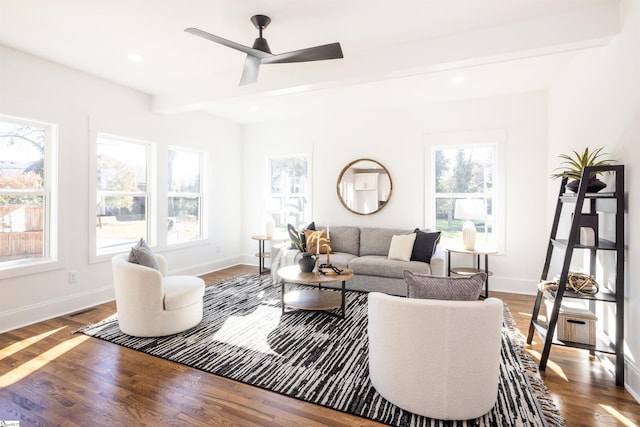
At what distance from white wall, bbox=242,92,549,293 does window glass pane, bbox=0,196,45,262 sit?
330 cm

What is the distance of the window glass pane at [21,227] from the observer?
132 inches

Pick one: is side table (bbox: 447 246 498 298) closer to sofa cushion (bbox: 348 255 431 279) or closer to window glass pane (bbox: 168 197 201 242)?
sofa cushion (bbox: 348 255 431 279)

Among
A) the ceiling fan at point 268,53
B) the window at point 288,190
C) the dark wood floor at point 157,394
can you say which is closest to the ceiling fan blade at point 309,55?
the ceiling fan at point 268,53

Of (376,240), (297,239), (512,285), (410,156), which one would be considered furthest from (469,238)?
(297,239)

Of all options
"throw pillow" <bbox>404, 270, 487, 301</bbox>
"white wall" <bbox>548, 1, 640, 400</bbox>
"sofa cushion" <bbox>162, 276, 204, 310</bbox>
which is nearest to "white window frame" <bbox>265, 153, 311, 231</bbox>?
"sofa cushion" <bbox>162, 276, 204, 310</bbox>

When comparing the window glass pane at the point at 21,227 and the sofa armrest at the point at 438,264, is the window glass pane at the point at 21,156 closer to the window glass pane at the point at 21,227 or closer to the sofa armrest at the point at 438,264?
the window glass pane at the point at 21,227

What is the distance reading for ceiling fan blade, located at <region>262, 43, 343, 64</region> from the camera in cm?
251

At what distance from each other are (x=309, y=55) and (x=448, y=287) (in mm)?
1993

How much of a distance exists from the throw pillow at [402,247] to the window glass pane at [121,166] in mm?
3647

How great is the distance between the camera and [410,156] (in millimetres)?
5148

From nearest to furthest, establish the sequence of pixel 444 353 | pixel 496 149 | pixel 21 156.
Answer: pixel 444 353 → pixel 21 156 → pixel 496 149

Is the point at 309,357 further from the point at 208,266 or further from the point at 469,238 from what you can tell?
the point at 208,266

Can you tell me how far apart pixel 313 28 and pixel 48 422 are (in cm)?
331

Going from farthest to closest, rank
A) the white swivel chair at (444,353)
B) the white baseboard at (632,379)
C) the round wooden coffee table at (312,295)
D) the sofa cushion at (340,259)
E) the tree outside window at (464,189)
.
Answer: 1. the tree outside window at (464,189)
2. the sofa cushion at (340,259)
3. the round wooden coffee table at (312,295)
4. the white baseboard at (632,379)
5. the white swivel chair at (444,353)
